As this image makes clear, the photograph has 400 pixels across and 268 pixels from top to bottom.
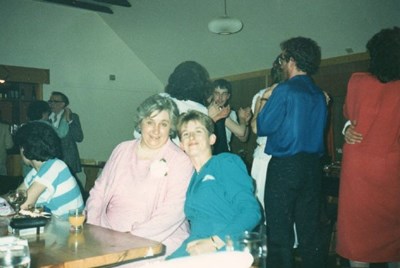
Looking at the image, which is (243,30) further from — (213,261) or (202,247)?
(213,261)

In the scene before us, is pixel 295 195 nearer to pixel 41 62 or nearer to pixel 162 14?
pixel 162 14

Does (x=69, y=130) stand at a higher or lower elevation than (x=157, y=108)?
higher

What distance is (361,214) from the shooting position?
2203 millimetres

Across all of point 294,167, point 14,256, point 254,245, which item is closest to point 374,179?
point 294,167

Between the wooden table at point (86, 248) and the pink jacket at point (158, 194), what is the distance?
1.25 ft

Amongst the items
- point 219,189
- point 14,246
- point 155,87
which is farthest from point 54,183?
point 155,87

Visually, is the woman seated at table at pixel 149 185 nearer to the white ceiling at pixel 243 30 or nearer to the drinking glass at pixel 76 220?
the drinking glass at pixel 76 220

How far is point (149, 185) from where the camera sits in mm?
2049

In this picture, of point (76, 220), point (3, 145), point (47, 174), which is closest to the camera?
point (76, 220)

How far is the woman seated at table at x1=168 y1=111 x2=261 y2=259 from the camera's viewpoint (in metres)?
1.64

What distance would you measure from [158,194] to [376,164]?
1.20 metres

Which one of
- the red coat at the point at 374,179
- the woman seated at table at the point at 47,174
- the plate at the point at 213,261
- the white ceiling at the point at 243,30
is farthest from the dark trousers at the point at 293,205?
the white ceiling at the point at 243,30

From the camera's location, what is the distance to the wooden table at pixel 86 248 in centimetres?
128

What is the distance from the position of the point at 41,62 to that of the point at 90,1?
4.90ft
